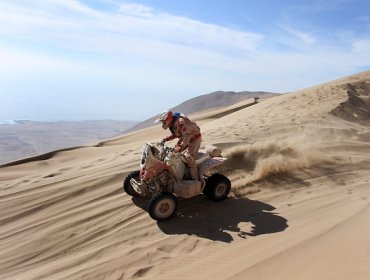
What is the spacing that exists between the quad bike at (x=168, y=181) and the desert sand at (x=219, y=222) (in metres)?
0.25

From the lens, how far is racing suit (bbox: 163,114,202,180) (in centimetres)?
714

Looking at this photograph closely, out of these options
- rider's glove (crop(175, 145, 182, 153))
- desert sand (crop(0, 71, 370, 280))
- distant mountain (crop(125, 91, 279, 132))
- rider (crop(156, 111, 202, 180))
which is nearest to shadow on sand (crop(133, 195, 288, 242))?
desert sand (crop(0, 71, 370, 280))

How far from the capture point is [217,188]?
7578mm

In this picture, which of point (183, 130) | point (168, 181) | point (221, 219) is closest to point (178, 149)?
point (183, 130)

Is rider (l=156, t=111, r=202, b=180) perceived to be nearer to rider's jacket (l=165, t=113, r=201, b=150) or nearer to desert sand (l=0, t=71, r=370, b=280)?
rider's jacket (l=165, t=113, r=201, b=150)

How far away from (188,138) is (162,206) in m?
1.22

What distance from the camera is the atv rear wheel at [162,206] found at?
6648 mm

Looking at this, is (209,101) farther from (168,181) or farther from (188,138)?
(168,181)

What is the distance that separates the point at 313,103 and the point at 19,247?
40.8 feet

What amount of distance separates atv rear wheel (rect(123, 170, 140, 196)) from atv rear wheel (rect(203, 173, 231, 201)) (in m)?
1.24

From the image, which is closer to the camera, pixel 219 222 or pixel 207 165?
pixel 219 222

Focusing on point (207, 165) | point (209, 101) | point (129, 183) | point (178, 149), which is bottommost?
point (129, 183)

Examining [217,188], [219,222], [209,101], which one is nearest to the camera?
[219,222]

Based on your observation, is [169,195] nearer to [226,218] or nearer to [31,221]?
[226,218]
